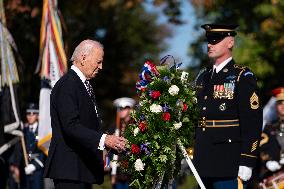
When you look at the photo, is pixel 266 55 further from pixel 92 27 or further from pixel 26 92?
pixel 92 27

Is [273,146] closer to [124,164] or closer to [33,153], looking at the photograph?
[33,153]

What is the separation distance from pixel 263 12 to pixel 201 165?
10519 mm

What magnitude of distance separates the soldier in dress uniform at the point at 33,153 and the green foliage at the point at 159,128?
498 cm

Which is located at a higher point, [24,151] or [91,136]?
[91,136]

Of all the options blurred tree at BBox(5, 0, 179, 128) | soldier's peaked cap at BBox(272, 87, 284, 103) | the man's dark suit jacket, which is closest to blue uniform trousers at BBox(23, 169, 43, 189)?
blurred tree at BBox(5, 0, 179, 128)

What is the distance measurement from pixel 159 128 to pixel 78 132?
88 cm

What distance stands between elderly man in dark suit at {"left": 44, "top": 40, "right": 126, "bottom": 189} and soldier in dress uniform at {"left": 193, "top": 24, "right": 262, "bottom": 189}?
117 cm

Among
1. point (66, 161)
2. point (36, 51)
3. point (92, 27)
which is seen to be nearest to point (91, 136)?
point (66, 161)

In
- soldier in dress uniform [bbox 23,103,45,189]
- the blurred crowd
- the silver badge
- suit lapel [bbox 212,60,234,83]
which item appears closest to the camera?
the silver badge

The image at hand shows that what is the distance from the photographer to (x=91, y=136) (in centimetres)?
690

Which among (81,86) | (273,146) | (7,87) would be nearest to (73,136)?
(81,86)

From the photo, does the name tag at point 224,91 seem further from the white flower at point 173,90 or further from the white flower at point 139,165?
the white flower at point 139,165

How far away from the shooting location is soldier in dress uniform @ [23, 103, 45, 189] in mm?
12891

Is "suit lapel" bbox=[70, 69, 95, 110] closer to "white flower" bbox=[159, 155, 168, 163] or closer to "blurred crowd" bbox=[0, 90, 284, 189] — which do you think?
"white flower" bbox=[159, 155, 168, 163]
